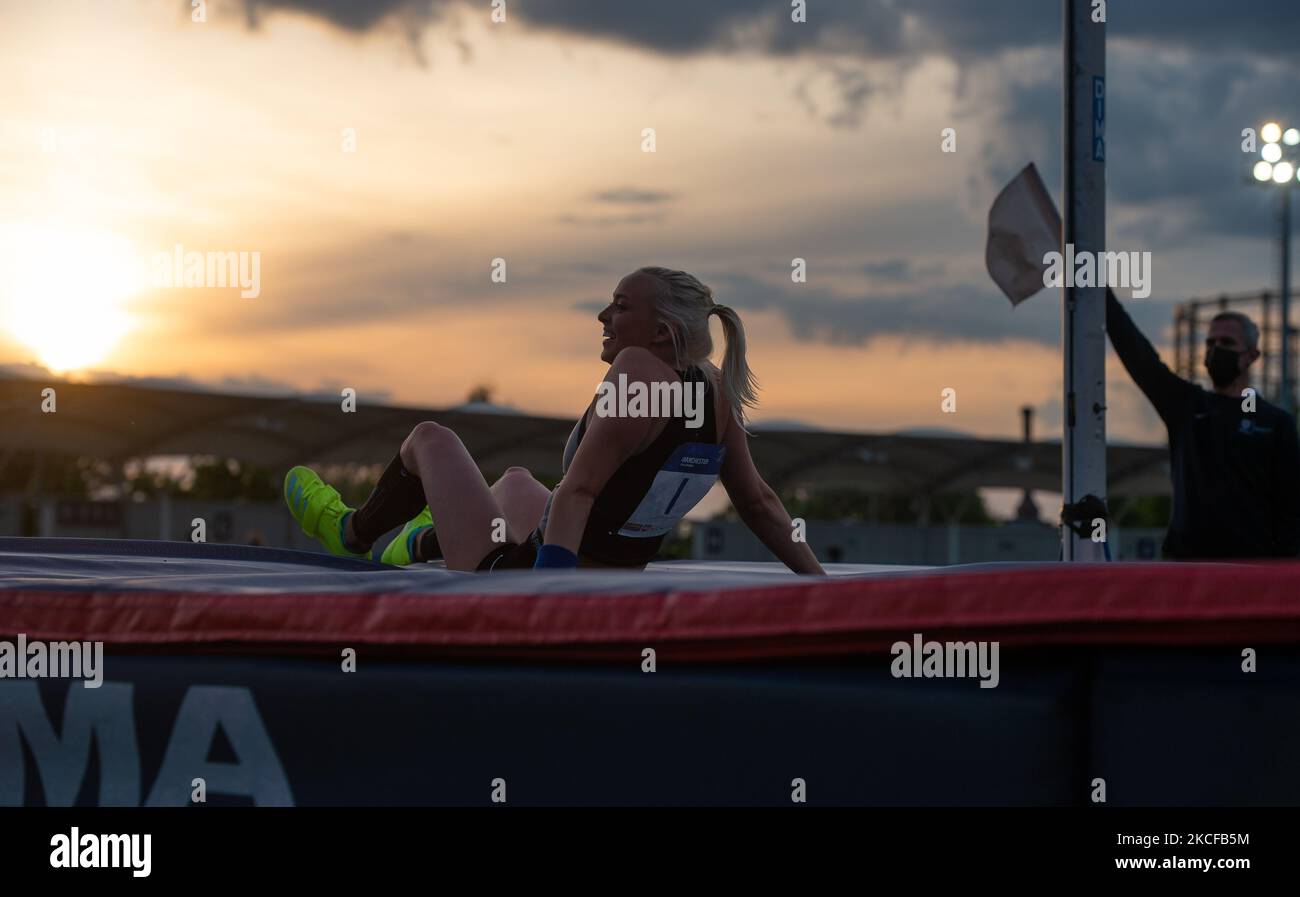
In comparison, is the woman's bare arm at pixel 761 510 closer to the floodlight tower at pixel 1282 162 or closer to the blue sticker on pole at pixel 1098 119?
the blue sticker on pole at pixel 1098 119

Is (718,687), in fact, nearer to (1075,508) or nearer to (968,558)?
(1075,508)

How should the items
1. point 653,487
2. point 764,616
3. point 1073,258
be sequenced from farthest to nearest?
point 1073,258 < point 653,487 < point 764,616

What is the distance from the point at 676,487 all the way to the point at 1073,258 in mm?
1925

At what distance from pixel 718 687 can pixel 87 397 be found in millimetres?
19429

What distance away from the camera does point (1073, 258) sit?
13.0 ft

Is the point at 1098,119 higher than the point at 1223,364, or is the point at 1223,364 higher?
the point at 1098,119

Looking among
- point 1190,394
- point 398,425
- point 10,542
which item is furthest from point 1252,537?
point 398,425

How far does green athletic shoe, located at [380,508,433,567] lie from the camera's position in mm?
3484

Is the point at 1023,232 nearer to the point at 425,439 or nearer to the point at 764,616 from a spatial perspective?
the point at 425,439

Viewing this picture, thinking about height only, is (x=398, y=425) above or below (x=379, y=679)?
above

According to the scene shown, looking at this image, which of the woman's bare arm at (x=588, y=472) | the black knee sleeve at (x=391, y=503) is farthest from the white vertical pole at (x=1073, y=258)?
the black knee sleeve at (x=391, y=503)

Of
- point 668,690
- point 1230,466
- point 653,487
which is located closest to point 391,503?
point 653,487

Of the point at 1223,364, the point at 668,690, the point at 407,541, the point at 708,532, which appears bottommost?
the point at 668,690

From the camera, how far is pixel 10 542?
3383mm
